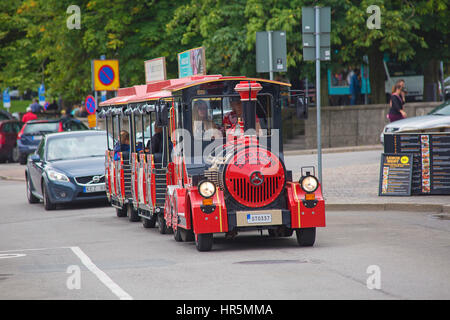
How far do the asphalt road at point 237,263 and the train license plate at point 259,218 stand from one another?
0.37m

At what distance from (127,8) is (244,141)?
2725cm

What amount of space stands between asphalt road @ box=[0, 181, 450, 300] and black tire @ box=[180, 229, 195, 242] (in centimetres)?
12

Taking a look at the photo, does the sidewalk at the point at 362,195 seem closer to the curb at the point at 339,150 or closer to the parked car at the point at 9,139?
the curb at the point at 339,150

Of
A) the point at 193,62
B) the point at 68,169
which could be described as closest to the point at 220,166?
the point at 68,169

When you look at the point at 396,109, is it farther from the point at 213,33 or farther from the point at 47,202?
the point at 47,202

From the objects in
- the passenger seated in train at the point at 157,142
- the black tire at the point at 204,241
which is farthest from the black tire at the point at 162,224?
the black tire at the point at 204,241

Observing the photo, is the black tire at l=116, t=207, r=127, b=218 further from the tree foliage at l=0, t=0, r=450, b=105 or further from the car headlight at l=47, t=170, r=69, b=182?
the tree foliage at l=0, t=0, r=450, b=105

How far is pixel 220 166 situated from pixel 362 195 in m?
6.48

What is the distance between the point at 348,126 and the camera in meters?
35.4

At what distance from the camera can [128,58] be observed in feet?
126

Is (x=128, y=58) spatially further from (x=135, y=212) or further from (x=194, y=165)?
(x=194, y=165)

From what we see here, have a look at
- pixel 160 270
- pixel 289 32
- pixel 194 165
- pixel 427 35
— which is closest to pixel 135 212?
pixel 194 165

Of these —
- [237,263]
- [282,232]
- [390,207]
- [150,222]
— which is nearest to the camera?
[237,263]

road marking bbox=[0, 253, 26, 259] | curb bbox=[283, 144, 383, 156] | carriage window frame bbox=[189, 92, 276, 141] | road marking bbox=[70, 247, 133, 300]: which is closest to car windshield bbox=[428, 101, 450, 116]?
curb bbox=[283, 144, 383, 156]
